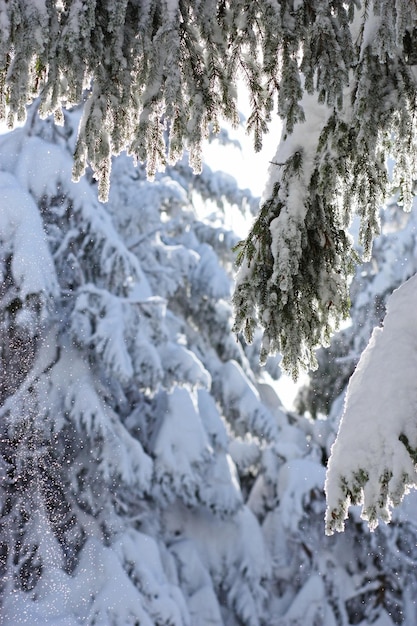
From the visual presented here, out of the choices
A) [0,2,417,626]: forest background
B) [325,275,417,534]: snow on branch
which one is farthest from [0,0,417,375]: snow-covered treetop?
[325,275,417,534]: snow on branch

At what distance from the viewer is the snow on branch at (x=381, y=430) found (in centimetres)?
237

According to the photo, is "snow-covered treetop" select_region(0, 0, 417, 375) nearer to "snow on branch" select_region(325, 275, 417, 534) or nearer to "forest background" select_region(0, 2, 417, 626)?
"forest background" select_region(0, 2, 417, 626)

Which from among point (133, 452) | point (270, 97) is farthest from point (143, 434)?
point (270, 97)

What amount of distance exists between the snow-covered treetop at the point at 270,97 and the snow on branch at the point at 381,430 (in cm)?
44

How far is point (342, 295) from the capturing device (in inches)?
118

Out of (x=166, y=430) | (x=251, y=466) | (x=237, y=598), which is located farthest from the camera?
(x=251, y=466)

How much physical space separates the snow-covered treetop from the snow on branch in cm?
44

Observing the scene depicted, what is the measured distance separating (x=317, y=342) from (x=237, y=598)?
980 cm

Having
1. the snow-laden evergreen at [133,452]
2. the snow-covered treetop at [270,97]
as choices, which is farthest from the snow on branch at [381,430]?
the snow-laden evergreen at [133,452]

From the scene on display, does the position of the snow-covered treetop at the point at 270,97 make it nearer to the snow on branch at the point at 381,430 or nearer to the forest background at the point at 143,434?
the forest background at the point at 143,434

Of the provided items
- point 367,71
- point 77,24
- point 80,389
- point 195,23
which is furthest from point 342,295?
point 80,389

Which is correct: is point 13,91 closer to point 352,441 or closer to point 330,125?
point 330,125

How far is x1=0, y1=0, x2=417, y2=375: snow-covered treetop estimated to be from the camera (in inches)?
102

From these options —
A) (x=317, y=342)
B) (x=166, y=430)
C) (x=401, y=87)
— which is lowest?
(x=317, y=342)
